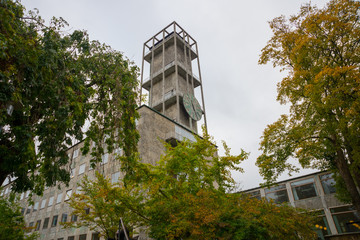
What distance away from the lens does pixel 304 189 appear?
26.5 m

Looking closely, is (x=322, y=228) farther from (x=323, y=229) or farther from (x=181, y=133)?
(x=181, y=133)

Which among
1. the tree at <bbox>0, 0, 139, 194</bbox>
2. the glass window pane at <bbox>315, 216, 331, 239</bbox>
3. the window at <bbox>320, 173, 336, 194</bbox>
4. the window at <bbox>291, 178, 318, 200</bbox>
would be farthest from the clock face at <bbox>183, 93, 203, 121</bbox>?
the tree at <bbox>0, 0, 139, 194</bbox>

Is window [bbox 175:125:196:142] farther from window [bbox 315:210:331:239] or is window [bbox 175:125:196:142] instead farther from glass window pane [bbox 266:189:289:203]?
window [bbox 315:210:331:239]

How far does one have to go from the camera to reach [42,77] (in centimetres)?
676

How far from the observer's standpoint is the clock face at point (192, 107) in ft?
117

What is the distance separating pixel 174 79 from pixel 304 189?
24742mm

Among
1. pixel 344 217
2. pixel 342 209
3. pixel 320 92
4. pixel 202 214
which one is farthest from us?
pixel 342 209

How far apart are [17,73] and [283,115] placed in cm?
1516

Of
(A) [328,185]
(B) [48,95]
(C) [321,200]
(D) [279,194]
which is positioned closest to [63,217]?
(D) [279,194]

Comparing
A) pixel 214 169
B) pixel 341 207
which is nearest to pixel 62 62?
pixel 214 169

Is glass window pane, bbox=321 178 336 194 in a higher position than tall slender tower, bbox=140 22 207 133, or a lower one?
lower

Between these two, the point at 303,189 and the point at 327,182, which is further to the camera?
the point at 303,189

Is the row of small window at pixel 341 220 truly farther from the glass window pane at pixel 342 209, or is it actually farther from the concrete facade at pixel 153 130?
the concrete facade at pixel 153 130

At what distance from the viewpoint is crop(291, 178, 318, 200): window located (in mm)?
26000
